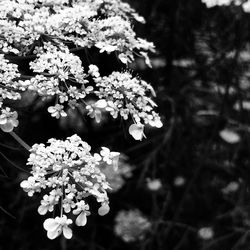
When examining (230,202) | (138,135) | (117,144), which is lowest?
(230,202)

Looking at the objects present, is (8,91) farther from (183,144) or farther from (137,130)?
(183,144)

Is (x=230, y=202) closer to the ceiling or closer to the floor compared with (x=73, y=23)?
closer to the floor

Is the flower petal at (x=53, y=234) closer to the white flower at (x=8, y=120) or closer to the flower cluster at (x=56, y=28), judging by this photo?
the white flower at (x=8, y=120)

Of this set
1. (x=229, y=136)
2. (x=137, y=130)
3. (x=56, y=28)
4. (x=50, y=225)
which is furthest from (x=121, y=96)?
(x=229, y=136)

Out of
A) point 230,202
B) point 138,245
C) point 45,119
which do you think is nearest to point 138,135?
point 45,119

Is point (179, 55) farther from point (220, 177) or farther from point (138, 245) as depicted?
point (138, 245)

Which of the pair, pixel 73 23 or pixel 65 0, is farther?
pixel 65 0
